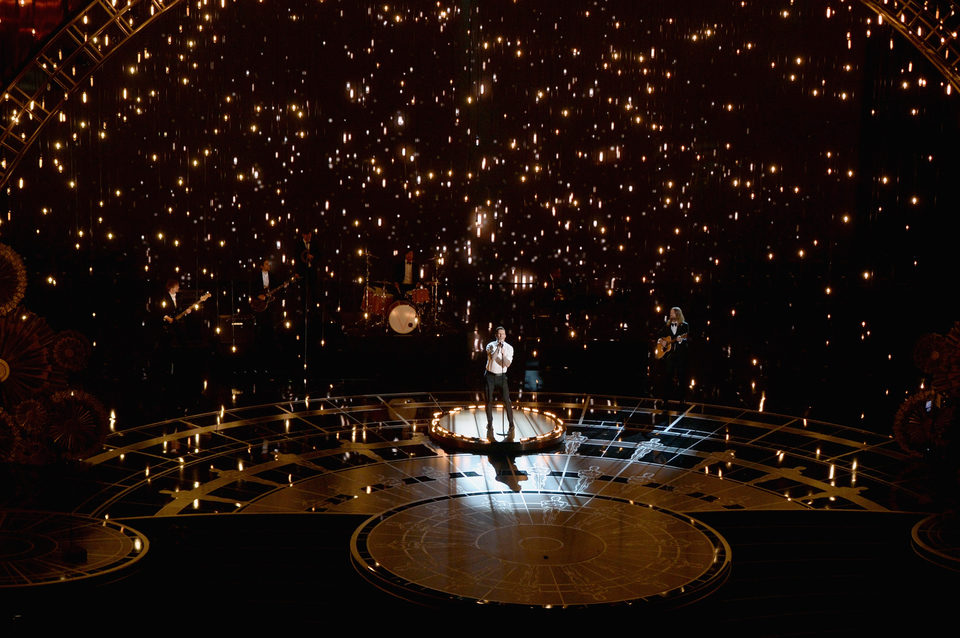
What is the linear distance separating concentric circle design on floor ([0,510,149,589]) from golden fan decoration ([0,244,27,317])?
1431mm

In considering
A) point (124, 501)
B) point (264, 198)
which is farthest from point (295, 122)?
point (124, 501)

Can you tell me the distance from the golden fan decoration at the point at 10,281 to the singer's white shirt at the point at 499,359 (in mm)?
3300

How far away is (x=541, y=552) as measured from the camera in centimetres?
461

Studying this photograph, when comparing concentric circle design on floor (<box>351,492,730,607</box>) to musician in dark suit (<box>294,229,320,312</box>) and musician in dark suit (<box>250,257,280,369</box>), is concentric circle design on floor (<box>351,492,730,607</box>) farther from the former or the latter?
musician in dark suit (<box>294,229,320,312</box>)

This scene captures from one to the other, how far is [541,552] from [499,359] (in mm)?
2435

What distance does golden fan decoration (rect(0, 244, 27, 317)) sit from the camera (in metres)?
5.69

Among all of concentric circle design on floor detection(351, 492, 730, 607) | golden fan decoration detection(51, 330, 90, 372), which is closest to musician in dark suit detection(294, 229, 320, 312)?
golden fan decoration detection(51, 330, 90, 372)

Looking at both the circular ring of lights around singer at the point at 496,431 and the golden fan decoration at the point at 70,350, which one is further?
the circular ring of lights around singer at the point at 496,431

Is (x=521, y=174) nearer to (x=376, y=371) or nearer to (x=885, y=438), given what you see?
(x=376, y=371)

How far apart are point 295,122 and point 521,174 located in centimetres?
379

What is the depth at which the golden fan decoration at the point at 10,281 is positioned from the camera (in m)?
5.69

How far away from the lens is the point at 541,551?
15.2 feet

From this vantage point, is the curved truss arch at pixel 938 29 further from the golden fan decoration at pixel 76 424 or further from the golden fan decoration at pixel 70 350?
the golden fan decoration at pixel 76 424

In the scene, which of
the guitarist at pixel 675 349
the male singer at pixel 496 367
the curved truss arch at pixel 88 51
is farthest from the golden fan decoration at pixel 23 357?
the guitarist at pixel 675 349
